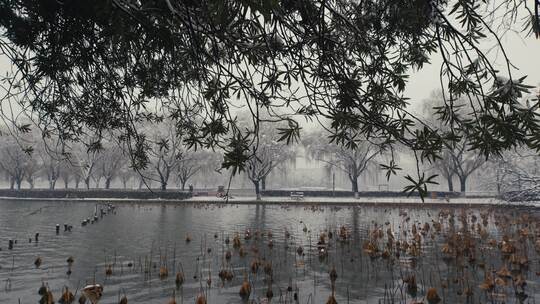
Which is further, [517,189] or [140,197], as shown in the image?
[140,197]

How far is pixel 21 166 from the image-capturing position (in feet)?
185

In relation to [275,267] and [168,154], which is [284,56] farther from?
[168,154]

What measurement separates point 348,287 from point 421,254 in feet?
14.2

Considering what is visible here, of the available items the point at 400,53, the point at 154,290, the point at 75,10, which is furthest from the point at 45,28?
the point at 154,290

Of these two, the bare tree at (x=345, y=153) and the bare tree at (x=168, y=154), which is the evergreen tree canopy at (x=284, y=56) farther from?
the bare tree at (x=345, y=153)

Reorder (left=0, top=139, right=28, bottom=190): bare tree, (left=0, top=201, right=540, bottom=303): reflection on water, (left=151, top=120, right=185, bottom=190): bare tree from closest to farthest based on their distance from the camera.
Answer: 1. (left=0, top=201, right=540, bottom=303): reflection on water
2. (left=151, top=120, right=185, bottom=190): bare tree
3. (left=0, top=139, right=28, bottom=190): bare tree

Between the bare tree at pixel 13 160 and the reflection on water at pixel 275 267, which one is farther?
the bare tree at pixel 13 160

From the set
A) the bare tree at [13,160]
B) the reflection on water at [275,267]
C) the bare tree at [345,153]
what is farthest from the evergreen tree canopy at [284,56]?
the bare tree at [13,160]

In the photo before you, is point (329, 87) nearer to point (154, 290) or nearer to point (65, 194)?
point (154, 290)

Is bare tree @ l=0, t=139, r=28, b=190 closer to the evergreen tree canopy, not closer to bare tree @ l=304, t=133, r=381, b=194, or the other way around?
bare tree @ l=304, t=133, r=381, b=194

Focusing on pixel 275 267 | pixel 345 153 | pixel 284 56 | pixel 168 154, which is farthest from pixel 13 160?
pixel 284 56

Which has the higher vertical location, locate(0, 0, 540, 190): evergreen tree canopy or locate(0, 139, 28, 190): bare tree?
locate(0, 139, 28, 190): bare tree

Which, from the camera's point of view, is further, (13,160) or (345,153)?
(13,160)

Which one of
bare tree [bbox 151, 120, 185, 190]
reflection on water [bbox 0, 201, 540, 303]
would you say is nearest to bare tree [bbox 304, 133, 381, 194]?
bare tree [bbox 151, 120, 185, 190]
